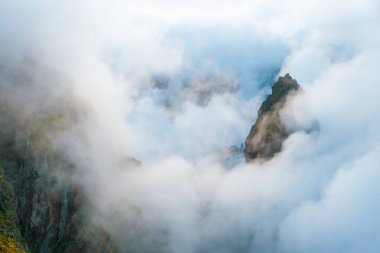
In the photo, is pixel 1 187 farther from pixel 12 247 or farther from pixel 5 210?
pixel 12 247

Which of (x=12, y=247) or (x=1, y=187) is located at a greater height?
(x=1, y=187)

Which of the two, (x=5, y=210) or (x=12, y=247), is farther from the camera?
(x=5, y=210)

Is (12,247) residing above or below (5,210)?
below

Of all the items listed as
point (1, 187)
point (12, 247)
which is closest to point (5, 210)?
point (1, 187)

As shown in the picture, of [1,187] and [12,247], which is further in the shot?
[1,187]
